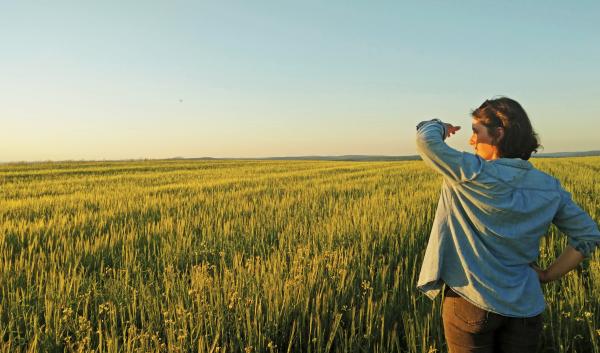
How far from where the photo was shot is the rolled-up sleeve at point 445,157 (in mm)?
1559

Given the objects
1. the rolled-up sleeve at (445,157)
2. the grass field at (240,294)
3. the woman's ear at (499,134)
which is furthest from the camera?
the grass field at (240,294)

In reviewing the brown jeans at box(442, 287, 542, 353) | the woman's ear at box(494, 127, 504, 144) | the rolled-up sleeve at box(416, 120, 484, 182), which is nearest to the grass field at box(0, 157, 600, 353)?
the brown jeans at box(442, 287, 542, 353)

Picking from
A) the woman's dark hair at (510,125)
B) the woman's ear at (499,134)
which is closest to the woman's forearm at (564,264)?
the woman's dark hair at (510,125)

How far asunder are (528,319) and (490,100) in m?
1.01

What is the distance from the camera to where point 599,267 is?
332 centimetres

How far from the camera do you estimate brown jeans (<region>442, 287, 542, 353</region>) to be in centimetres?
170

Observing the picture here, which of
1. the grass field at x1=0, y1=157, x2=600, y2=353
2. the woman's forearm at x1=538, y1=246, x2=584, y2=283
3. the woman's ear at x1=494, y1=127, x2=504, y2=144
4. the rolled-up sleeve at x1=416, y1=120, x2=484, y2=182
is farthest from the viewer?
the grass field at x1=0, y1=157, x2=600, y2=353

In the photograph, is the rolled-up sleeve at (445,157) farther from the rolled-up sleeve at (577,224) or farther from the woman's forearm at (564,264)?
the woman's forearm at (564,264)

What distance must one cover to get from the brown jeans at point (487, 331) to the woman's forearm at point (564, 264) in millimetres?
219

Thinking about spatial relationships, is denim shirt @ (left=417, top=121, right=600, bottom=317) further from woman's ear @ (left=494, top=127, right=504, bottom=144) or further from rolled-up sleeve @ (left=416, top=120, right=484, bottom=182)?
woman's ear @ (left=494, top=127, right=504, bottom=144)

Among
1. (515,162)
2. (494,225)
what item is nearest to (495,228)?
(494,225)

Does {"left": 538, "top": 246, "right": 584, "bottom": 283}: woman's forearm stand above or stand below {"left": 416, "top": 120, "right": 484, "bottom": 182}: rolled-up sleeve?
below

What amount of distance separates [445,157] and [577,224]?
727 millimetres

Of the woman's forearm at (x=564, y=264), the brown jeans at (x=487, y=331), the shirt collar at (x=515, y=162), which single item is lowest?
the brown jeans at (x=487, y=331)
